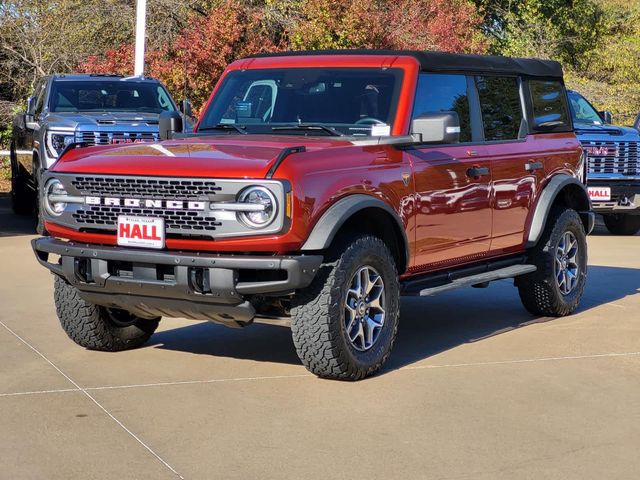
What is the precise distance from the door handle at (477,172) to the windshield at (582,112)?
28.4 feet

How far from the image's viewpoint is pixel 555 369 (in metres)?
7.07

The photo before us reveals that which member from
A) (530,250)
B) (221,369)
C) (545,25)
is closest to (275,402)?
(221,369)

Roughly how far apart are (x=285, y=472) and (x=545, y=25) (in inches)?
1130

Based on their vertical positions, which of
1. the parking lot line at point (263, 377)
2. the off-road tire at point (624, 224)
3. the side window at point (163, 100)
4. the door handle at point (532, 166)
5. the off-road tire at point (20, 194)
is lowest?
the off-road tire at point (624, 224)

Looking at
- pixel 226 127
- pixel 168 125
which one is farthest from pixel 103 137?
pixel 226 127

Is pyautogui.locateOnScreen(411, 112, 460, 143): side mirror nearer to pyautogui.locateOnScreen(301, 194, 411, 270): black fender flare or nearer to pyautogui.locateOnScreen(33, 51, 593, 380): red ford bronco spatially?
pyautogui.locateOnScreen(33, 51, 593, 380): red ford bronco

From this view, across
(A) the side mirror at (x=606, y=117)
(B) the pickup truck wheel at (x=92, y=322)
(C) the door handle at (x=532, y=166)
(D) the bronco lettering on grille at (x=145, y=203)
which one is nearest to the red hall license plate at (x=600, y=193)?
(A) the side mirror at (x=606, y=117)

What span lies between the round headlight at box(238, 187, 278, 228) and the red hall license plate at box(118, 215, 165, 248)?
1.65ft

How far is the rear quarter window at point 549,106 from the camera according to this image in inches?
351

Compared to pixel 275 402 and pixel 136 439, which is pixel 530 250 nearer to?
pixel 275 402

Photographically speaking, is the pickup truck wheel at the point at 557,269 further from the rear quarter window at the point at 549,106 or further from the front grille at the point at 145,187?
the front grille at the point at 145,187

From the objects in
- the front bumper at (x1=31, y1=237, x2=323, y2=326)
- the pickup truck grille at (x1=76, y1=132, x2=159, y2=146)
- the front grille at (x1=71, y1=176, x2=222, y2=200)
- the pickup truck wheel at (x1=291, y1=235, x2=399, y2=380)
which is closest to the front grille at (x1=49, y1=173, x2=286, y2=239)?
the front grille at (x1=71, y1=176, x2=222, y2=200)

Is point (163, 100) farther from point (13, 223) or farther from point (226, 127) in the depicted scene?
point (226, 127)

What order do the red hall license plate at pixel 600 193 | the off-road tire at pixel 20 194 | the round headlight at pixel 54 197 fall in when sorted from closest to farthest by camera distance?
1. the round headlight at pixel 54 197
2. the red hall license plate at pixel 600 193
3. the off-road tire at pixel 20 194
